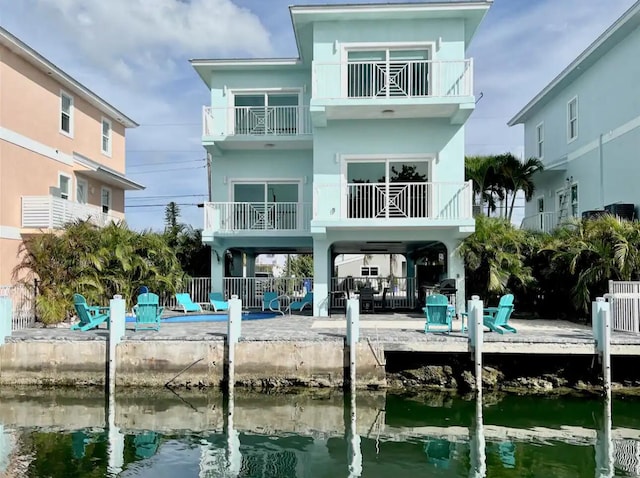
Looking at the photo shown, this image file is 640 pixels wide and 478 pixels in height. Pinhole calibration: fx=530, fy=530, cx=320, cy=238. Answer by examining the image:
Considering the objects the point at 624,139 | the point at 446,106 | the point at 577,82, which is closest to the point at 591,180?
the point at 624,139

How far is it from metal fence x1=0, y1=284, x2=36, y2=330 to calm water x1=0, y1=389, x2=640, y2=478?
3937mm

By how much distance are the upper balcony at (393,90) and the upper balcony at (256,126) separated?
2.44m

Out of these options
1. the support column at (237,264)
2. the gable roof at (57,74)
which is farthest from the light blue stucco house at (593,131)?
the gable roof at (57,74)

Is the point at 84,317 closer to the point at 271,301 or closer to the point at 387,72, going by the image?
the point at 271,301

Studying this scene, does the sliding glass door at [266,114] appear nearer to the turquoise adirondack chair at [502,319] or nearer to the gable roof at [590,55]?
the turquoise adirondack chair at [502,319]

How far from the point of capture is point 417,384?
42.1ft

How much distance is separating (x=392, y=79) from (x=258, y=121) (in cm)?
579

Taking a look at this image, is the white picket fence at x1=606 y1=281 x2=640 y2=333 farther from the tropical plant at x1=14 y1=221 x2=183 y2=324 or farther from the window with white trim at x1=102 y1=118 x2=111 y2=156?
the window with white trim at x1=102 y1=118 x2=111 y2=156

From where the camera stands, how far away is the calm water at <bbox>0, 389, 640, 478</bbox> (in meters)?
8.78

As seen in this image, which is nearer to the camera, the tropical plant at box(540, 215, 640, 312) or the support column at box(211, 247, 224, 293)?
the tropical plant at box(540, 215, 640, 312)

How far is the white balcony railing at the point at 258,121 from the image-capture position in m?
20.7

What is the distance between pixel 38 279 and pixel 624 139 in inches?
835

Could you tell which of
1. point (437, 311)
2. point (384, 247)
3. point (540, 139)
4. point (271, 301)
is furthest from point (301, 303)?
point (540, 139)

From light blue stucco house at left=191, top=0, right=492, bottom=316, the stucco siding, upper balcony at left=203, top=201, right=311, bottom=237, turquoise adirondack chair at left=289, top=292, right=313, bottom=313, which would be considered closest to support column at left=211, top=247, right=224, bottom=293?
light blue stucco house at left=191, top=0, right=492, bottom=316
